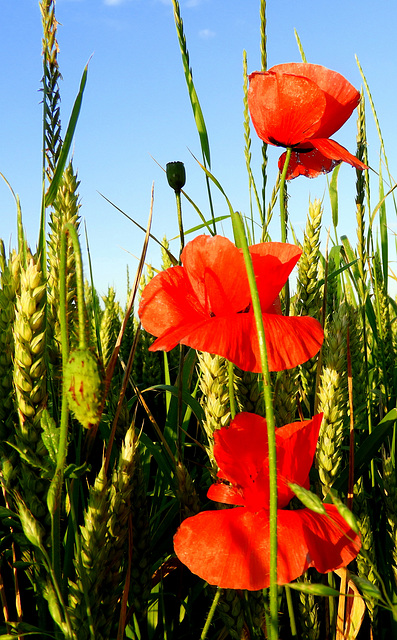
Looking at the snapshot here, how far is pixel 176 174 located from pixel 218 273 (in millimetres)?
230

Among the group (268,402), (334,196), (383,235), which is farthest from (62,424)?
(383,235)

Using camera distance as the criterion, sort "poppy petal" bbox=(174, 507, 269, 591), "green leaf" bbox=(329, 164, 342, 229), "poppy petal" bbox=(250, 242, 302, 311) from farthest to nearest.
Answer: "green leaf" bbox=(329, 164, 342, 229) < "poppy petal" bbox=(250, 242, 302, 311) < "poppy petal" bbox=(174, 507, 269, 591)

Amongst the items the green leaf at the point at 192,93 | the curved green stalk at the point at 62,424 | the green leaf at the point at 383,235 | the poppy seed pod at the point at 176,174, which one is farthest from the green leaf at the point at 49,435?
the green leaf at the point at 383,235

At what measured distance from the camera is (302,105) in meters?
0.85

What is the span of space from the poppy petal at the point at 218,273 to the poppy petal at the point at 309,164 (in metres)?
0.42

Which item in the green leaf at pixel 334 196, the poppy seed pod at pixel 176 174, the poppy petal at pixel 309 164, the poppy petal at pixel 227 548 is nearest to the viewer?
the poppy petal at pixel 227 548

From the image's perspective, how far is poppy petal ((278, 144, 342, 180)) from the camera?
1.06 m

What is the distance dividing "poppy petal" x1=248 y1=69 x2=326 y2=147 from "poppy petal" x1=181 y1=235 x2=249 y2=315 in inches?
11.5

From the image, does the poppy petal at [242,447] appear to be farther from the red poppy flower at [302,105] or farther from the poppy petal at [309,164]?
the poppy petal at [309,164]

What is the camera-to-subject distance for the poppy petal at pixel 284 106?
0.83 metres

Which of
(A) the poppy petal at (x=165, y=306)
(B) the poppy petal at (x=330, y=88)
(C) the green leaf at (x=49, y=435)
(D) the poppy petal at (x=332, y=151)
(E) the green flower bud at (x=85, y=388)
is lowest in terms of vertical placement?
(C) the green leaf at (x=49, y=435)

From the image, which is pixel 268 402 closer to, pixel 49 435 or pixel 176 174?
pixel 49 435

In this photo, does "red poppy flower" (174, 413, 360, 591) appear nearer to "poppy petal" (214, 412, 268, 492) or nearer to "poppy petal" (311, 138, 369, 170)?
"poppy petal" (214, 412, 268, 492)

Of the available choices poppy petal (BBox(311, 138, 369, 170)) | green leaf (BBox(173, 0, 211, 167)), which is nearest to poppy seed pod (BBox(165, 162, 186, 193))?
green leaf (BBox(173, 0, 211, 167))
